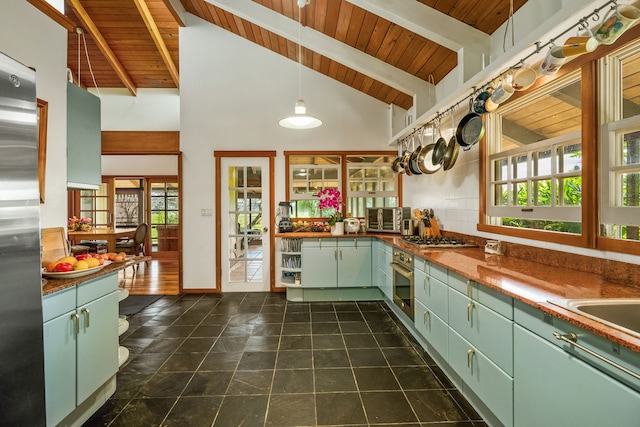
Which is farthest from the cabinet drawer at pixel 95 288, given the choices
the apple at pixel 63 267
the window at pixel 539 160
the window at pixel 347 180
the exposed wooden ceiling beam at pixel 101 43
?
the exposed wooden ceiling beam at pixel 101 43

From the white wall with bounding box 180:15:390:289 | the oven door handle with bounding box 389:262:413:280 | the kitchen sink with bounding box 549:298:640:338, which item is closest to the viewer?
the kitchen sink with bounding box 549:298:640:338

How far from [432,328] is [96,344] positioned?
2.24 m

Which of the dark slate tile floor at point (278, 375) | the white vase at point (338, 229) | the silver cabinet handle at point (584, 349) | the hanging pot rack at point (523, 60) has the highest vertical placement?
the hanging pot rack at point (523, 60)

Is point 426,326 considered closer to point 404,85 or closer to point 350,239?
point 350,239

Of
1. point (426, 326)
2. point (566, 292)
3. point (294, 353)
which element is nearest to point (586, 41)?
point (566, 292)

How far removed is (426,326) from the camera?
7.41 feet

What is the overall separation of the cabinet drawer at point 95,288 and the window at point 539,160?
288 cm

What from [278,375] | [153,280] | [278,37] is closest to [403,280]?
[278,375]

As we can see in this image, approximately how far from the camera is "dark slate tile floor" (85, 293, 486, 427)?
5.50 feet

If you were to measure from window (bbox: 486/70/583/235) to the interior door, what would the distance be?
2890 millimetres

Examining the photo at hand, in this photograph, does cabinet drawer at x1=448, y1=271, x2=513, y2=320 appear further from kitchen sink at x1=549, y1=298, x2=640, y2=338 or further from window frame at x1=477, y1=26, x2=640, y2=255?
window frame at x1=477, y1=26, x2=640, y2=255

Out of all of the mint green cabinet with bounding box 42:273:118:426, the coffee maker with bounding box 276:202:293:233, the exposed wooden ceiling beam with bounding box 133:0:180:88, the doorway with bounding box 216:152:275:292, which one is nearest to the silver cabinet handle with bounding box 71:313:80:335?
the mint green cabinet with bounding box 42:273:118:426

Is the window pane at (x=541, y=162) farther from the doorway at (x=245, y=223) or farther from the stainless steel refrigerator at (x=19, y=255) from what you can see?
the doorway at (x=245, y=223)

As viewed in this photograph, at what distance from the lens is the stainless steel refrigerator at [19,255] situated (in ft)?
3.14
